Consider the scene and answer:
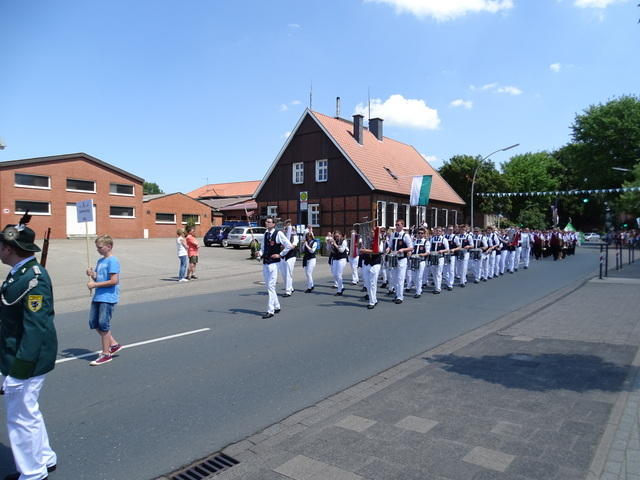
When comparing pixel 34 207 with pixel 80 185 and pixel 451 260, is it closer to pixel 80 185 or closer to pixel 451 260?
pixel 80 185

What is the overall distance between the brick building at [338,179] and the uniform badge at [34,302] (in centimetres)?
2889

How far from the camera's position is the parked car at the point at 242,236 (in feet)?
107

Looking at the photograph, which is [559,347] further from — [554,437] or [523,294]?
[523,294]

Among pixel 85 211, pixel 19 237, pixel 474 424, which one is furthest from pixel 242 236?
pixel 19 237

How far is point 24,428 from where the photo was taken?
130 inches

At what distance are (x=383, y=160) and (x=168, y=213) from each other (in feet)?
75.5

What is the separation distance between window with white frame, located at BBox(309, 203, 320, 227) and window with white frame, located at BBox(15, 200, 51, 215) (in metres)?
20.8

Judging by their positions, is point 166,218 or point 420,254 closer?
point 420,254

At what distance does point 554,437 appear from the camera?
3.93 m

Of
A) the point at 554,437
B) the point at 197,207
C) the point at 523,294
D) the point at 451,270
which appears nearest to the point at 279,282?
the point at 451,270

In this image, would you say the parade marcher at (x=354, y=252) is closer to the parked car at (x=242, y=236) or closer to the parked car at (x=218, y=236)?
the parked car at (x=242, y=236)

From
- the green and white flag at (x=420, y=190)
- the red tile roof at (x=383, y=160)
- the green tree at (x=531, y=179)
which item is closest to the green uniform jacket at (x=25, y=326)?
the green and white flag at (x=420, y=190)

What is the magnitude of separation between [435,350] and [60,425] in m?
4.65

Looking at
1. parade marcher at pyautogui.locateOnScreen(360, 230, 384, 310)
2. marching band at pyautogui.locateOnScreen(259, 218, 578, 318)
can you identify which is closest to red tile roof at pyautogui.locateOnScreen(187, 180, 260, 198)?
marching band at pyautogui.locateOnScreen(259, 218, 578, 318)
